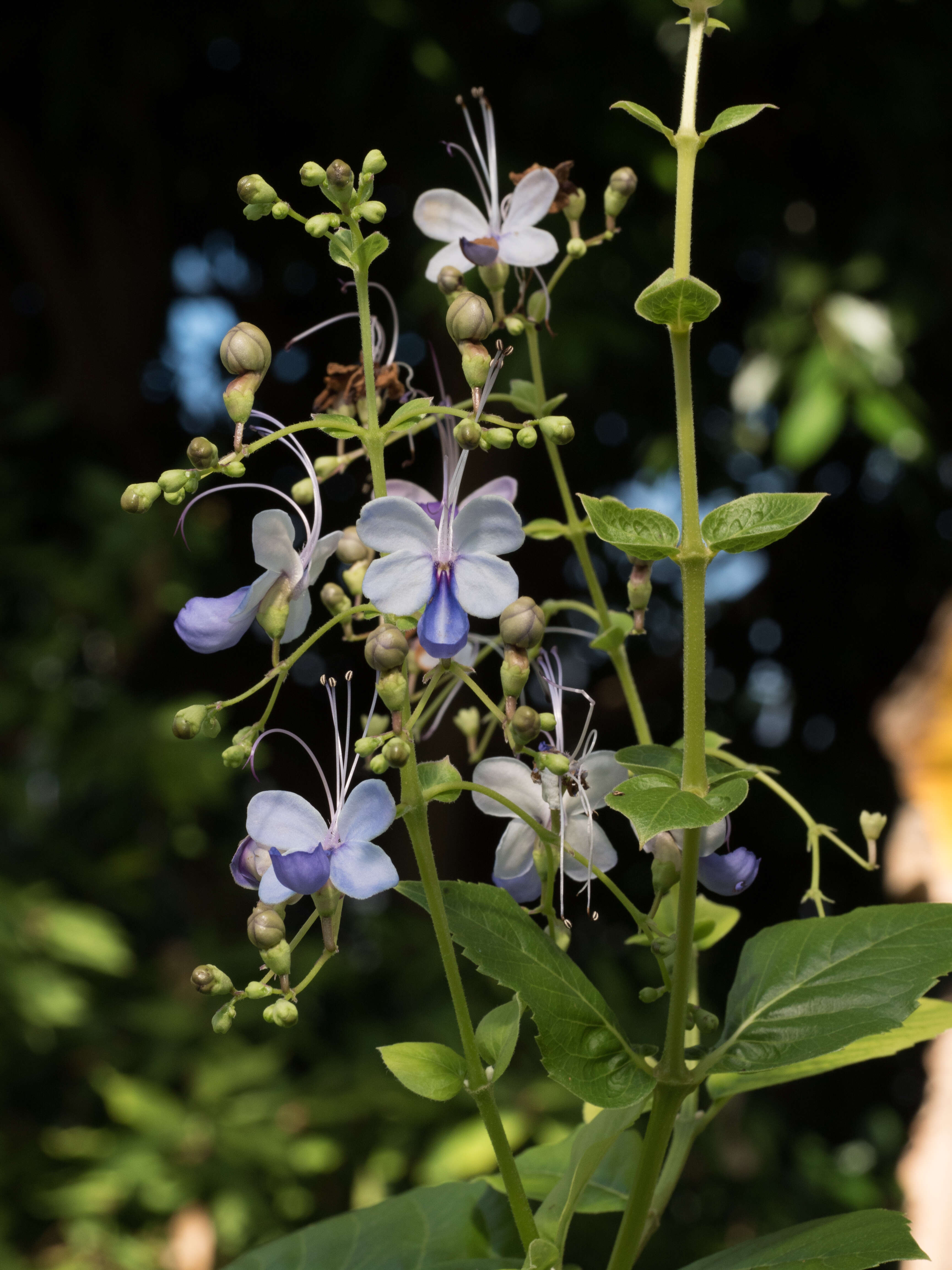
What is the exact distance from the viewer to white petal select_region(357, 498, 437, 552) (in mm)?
432

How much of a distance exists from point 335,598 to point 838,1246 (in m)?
0.33

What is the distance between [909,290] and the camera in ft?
6.67

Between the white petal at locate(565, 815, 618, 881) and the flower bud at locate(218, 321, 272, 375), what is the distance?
0.78 feet

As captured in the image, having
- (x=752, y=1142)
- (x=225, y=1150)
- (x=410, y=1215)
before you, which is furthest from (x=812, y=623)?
(x=410, y=1215)

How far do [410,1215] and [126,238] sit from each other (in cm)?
246

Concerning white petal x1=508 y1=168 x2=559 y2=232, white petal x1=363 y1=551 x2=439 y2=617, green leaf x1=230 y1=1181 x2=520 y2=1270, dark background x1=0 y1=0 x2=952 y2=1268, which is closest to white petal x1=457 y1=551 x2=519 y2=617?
white petal x1=363 y1=551 x2=439 y2=617

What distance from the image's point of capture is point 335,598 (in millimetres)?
544

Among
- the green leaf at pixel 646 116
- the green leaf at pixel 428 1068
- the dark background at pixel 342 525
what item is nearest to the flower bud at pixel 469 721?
the green leaf at pixel 428 1068

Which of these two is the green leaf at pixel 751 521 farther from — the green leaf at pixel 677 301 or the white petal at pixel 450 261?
the white petal at pixel 450 261

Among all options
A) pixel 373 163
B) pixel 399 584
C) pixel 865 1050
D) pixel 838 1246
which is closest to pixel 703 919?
pixel 865 1050

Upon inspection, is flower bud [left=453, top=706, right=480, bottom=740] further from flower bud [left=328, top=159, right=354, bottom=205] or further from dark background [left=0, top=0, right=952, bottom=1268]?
dark background [left=0, top=0, right=952, bottom=1268]

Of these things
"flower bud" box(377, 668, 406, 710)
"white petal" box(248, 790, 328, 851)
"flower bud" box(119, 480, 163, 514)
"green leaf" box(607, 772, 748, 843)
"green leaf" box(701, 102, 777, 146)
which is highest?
"green leaf" box(701, 102, 777, 146)

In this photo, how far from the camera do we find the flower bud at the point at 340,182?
1.46 feet

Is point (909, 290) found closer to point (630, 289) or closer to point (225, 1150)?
point (630, 289)
